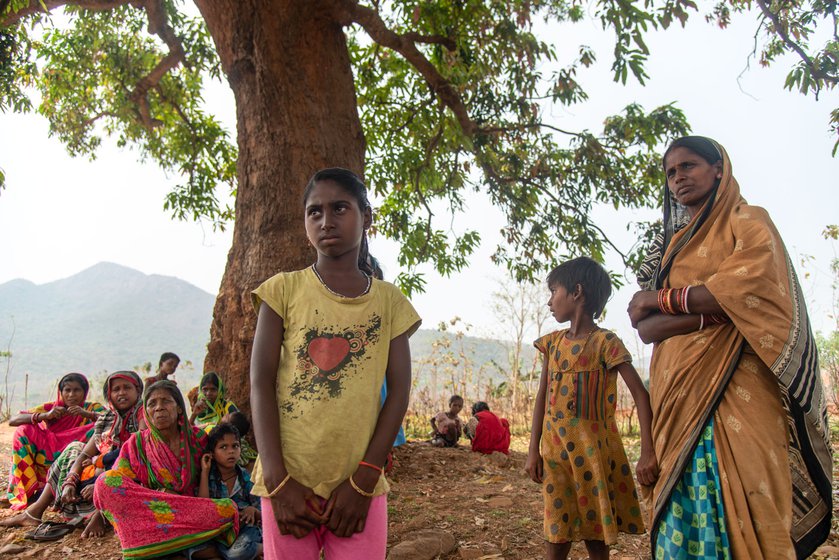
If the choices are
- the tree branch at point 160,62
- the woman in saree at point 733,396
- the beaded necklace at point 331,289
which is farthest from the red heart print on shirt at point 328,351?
the tree branch at point 160,62

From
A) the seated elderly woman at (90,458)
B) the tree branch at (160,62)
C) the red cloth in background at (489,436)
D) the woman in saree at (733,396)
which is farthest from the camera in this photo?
the red cloth in background at (489,436)

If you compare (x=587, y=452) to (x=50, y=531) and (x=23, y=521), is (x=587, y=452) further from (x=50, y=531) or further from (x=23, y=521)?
(x=23, y=521)

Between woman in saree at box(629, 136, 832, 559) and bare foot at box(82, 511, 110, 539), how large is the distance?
3.41 m

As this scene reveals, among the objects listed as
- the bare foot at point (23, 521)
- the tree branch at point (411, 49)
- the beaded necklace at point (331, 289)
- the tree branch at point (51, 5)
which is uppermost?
the tree branch at point (51, 5)

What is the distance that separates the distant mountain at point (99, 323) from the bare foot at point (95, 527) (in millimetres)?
38366

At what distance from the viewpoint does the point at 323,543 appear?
179cm

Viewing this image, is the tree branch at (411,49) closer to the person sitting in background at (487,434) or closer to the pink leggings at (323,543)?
the person sitting in background at (487,434)

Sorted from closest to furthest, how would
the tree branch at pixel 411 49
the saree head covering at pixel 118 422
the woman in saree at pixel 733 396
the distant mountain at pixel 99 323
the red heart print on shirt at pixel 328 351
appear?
the red heart print on shirt at pixel 328 351 < the woman in saree at pixel 733 396 < the saree head covering at pixel 118 422 < the tree branch at pixel 411 49 < the distant mountain at pixel 99 323

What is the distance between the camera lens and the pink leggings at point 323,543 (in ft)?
5.62

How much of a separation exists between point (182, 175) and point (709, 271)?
895cm

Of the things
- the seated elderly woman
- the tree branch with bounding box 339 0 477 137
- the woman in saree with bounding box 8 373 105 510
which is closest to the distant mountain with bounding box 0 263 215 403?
the tree branch with bounding box 339 0 477 137

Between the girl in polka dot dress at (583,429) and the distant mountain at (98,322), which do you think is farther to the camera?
the distant mountain at (98,322)

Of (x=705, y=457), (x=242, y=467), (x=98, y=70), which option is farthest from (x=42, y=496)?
(x=98, y=70)

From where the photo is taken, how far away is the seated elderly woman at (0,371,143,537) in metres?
4.16
